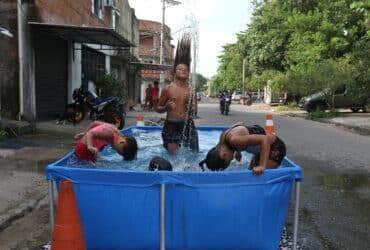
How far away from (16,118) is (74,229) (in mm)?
10800

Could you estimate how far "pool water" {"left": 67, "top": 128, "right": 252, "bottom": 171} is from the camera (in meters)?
5.85

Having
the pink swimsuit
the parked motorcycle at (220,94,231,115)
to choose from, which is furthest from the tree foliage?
the pink swimsuit

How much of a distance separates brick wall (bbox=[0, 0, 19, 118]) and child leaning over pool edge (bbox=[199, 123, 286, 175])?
32.5ft

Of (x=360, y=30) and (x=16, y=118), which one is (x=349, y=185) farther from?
(x=360, y=30)

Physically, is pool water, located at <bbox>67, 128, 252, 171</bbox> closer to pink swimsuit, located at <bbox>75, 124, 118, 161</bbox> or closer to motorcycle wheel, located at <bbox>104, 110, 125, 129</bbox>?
pink swimsuit, located at <bbox>75, 124, 118, 161</bbox>

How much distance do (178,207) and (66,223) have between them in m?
0.86

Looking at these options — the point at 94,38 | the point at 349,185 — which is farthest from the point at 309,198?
the point at 94,38

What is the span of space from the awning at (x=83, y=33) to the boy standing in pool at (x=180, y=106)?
26.9ft

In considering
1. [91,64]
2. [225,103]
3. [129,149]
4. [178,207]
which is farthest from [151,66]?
[178,207]

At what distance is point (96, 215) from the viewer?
4312mm

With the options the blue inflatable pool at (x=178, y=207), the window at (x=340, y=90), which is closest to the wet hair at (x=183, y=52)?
the blue inflatable pool at (x=178, y=207)

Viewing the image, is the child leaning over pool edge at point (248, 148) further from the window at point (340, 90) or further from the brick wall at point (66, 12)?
the window at point (340, 90)

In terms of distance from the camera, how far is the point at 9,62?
549 inches

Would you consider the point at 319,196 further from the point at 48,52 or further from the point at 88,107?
the point at 48,52
